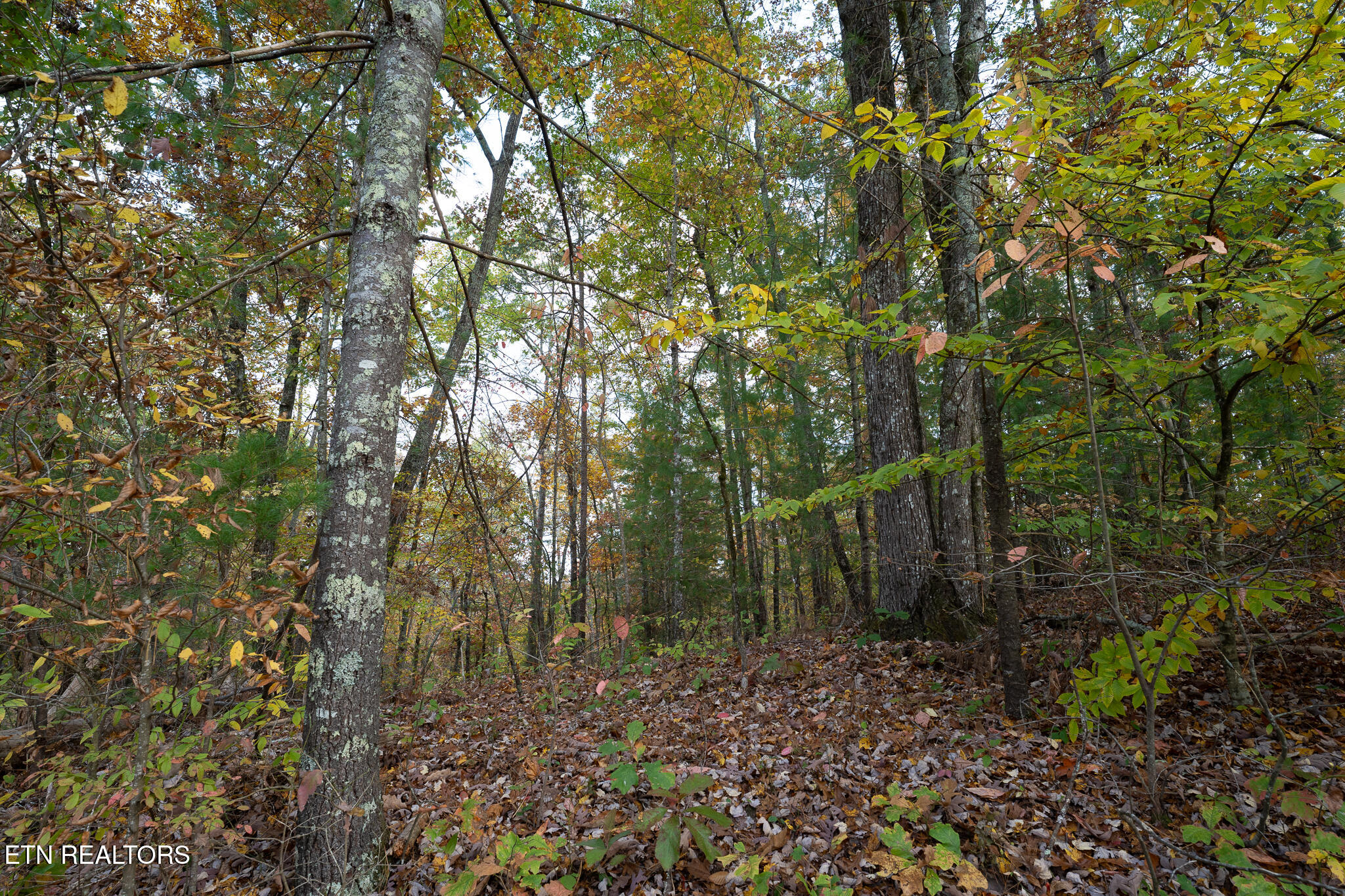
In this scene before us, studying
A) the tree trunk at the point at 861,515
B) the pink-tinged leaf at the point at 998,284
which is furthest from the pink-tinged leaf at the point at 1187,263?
the tree trunk at the point at 861,515

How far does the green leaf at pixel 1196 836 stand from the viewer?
2322 mm

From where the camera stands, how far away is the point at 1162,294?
6.96 ft

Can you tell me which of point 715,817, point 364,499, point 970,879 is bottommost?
point 970,879

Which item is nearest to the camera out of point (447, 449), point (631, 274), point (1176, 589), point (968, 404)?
point (1176, 589)

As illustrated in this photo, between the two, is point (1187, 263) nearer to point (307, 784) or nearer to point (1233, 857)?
point (1233, 857)

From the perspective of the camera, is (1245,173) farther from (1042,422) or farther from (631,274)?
(631,274)

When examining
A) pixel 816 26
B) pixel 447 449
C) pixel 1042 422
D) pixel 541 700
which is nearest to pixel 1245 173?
pixel 1042 422

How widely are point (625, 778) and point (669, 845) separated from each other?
1.29 ft

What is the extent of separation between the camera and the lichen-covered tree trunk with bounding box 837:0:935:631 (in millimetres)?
5102

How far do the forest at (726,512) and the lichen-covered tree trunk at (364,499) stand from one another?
2 centimetres

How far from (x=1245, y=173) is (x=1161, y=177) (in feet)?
5.48

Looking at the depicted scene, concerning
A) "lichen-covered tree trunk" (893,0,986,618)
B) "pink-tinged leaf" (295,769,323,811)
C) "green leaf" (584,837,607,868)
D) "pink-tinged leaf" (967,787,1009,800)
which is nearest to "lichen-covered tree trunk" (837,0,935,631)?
"lichen-covered tree trunk" (893,0,986,618)

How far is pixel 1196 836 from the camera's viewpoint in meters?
2.34

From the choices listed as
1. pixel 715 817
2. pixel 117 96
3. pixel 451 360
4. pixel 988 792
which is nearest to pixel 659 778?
pixel 715 817
